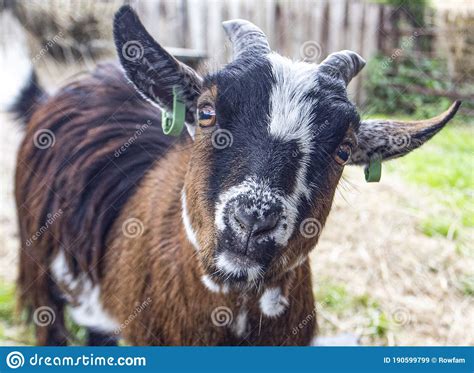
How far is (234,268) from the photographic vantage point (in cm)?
137

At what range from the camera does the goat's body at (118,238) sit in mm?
1681

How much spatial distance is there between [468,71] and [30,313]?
255 centimetres

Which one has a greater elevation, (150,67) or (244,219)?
(150,67)

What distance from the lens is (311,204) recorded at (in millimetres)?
1453

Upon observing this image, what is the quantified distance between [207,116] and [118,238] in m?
0.70

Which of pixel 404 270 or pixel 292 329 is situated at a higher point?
pixel 292 329

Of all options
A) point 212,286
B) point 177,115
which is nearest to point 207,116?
point 177,115

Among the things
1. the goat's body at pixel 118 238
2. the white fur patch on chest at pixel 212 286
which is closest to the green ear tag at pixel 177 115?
the goat's body at pixel 118 238

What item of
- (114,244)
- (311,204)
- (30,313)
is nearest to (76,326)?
(30,313)

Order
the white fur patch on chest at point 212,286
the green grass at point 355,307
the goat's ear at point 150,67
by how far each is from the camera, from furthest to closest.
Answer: the green grass at point 355,307 < the white fur patch on chest at point 212,286 < the goat's ear at point 150,67

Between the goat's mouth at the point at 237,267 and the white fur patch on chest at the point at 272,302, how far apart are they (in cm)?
20

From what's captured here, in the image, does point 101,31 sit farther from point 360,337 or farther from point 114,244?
point 360,337

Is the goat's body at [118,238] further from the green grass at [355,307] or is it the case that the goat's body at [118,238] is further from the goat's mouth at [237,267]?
the green grass at [355,307]

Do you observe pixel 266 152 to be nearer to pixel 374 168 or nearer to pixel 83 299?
pixel 374 168
